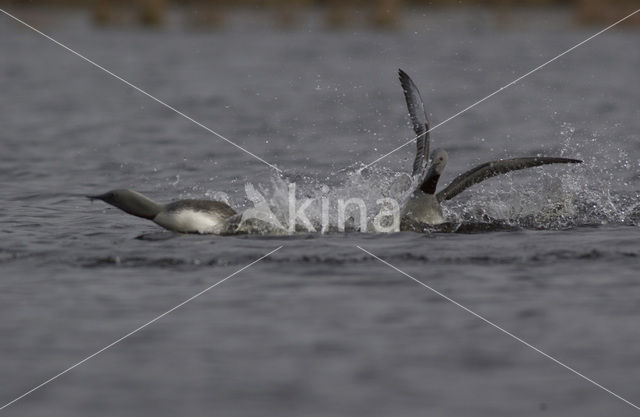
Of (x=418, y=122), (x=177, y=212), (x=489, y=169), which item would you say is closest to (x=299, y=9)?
(x=418, y=122)

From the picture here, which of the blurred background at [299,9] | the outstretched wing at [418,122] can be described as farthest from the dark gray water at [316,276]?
the blurred background at [299,9]

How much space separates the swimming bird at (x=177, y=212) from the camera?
10711 mm

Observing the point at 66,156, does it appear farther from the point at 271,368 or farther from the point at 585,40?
the point at 585,40

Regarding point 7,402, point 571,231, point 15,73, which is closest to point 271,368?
point 7,402

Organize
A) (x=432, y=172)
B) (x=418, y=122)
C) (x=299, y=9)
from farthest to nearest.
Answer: (x=299, y=9), (x=418, y=122), (x=432, y=172)

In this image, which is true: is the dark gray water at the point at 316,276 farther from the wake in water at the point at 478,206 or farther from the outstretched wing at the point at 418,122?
the outstretched wing at the point at 418,122

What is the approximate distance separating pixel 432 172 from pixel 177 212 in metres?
2.34

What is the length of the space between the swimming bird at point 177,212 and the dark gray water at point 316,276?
0.93 ft

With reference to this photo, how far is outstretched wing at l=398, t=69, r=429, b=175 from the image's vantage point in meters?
11.9

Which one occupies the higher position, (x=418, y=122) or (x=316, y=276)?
(x=418, y=122)

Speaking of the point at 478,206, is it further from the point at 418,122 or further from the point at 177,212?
the point at 177,212

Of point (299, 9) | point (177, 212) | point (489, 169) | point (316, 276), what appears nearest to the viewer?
point (316, 276)

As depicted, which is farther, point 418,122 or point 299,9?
point 299,9

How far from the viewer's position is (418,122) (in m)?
12.2
